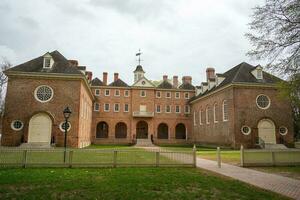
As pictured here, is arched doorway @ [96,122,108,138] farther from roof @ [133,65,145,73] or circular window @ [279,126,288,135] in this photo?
circular window @ [279,126,288,135]

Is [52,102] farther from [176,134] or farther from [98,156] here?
[176,134]

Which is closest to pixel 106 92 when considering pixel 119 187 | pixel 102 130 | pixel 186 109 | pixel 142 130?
pixel 102 130

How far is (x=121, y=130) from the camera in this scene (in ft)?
151

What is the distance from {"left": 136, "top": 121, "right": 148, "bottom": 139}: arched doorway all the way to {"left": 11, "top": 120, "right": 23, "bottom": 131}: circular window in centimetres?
2278

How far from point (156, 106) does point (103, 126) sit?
33.5 feet

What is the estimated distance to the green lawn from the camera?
6.67 metres

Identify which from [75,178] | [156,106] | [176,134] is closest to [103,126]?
[156,106]

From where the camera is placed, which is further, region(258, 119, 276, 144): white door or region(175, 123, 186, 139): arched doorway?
region(175, 123, 186, 139): arched doorway

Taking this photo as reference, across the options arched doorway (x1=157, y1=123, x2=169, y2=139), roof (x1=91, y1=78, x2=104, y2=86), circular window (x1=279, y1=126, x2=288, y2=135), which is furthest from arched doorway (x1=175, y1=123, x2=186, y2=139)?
circular window (x1=279, y1=126, x2=288, y2=135)

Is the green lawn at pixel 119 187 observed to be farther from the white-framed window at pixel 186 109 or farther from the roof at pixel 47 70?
the white-framed window at pixel 186 109

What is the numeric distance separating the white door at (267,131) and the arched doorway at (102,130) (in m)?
25.8

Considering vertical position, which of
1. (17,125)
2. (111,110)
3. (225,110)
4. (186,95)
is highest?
(186,95)

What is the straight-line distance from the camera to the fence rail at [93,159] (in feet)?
37.8

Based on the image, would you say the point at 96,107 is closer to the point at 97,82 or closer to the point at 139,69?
the point at 97,82
